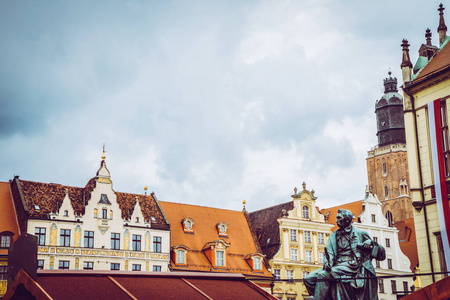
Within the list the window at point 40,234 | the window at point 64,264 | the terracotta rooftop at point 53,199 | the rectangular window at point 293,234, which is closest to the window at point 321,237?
the rectangular window at point 293,234

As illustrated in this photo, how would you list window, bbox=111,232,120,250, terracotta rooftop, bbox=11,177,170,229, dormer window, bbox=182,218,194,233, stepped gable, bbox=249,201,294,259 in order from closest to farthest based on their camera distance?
terracotta rooftop, bbox=11,177,170,229, window, bbox=111,232,120,250, dormer window, bbox=182,218,194,233, stepped gable, bbox=249,201,294,259

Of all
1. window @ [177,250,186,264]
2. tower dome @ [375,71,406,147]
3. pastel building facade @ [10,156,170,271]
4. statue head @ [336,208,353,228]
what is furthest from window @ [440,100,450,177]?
tower dome @ [375,71,406,147]

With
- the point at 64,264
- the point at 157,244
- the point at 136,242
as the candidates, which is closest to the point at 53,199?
the point at 64,264

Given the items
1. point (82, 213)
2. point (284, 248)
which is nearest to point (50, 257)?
point (82, 213)

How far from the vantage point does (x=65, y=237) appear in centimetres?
3206

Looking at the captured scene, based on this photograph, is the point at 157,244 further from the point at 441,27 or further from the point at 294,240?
the point at 441,27

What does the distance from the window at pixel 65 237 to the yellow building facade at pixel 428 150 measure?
19.6 metres

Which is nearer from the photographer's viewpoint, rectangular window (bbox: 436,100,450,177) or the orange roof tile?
rectangular window (bbox: 436,100,450,177)

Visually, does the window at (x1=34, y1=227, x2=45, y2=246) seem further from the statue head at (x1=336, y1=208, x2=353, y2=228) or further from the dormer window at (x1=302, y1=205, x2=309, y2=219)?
the statue head at (x1=336, y1=208, x2=353, y2=228)

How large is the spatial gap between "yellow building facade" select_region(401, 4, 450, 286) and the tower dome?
63.3 m

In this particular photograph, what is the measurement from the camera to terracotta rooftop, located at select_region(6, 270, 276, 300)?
23.9 feet

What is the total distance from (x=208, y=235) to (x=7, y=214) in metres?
12.6

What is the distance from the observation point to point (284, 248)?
1522 inches

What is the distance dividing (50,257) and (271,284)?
43.6 ft
